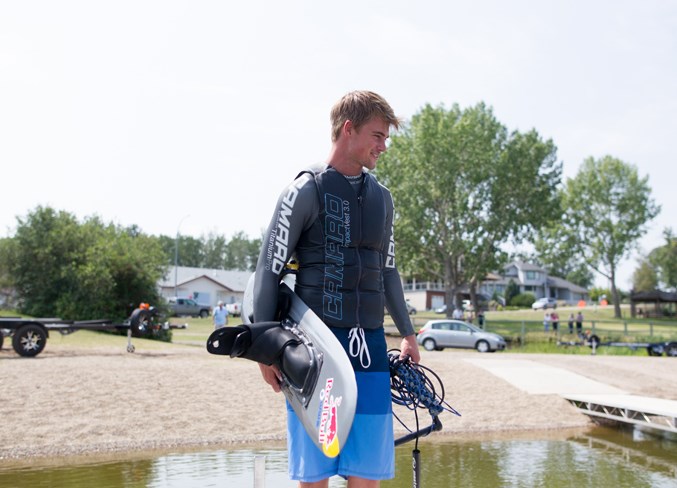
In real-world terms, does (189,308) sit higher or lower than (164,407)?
higher

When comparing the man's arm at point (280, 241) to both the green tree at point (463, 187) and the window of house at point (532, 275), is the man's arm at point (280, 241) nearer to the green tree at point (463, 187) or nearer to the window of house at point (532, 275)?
the green tree at point (463, 187)

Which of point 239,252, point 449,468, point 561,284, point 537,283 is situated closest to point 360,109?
point 449,468

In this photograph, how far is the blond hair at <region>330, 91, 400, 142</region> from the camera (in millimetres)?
3184

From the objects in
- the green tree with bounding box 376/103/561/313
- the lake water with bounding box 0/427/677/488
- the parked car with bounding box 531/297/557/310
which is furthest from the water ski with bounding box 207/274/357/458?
the parked car with bounding box 531/297/557/310

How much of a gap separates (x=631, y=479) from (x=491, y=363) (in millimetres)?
11692

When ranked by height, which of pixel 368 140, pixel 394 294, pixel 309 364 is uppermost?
pixel 368 140

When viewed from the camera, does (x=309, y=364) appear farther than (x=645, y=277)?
No

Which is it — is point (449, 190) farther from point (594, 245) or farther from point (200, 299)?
point (200, 299)

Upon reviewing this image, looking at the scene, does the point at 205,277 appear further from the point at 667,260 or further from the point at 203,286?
the point at 667,260

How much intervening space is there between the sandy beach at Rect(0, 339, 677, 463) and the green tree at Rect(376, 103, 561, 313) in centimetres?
3322

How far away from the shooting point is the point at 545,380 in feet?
54.2

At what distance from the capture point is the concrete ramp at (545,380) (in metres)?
15.4

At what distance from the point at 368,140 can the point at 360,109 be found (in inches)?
5.8

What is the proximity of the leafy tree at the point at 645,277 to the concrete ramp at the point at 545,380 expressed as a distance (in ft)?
232
